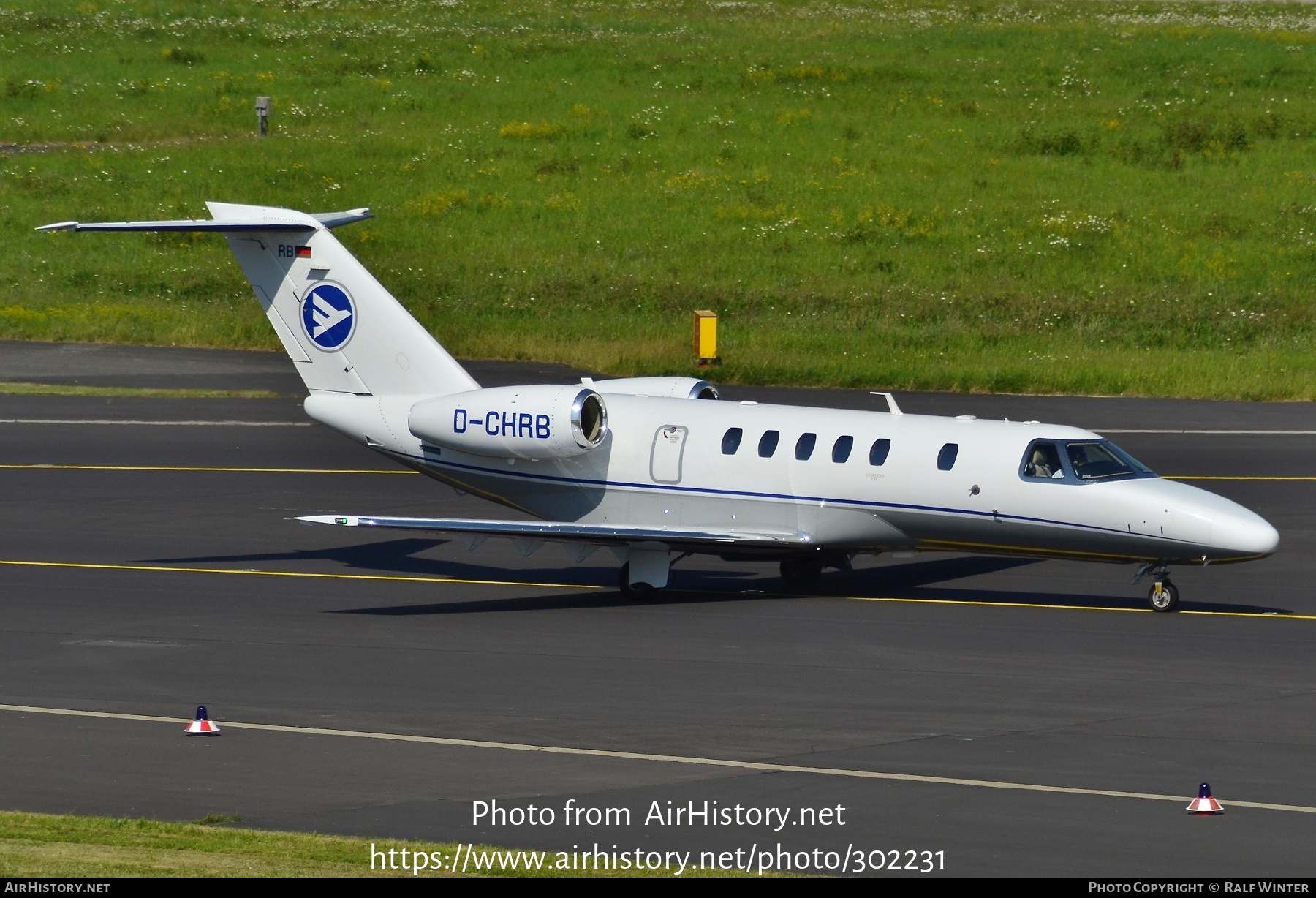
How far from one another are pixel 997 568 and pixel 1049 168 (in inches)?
1544

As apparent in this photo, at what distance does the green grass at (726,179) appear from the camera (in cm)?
4638

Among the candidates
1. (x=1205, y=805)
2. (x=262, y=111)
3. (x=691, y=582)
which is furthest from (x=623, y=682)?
(x=262, y=111)

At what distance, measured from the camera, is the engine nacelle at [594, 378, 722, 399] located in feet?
83.0

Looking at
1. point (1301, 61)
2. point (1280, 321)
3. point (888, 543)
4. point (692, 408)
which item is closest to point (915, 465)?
point (888, 543)

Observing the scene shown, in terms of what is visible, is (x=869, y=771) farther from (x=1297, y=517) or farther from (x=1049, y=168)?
(x=1049, y=168)

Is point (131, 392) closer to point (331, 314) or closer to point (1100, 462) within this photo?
point (331, 314)

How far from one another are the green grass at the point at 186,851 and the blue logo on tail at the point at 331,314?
1256cm

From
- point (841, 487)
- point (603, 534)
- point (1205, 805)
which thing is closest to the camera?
point (1205, 805)

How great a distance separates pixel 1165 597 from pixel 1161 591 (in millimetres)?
98

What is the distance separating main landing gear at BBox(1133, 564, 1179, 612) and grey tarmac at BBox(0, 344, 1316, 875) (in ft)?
1.32

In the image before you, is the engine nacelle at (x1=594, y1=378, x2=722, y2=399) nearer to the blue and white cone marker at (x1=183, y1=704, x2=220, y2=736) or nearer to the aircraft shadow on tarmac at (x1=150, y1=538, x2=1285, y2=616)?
the aircraft shadow on tarmac at (x1=150, y1=538, x2=1285, y2=616)

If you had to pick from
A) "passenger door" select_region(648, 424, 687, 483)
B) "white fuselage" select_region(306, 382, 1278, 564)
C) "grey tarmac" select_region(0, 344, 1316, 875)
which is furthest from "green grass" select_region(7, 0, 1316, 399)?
"passenger door" select_region(648, 424, 687, 483)

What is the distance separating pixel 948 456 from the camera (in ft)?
73.3

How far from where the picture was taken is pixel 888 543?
896 inches
